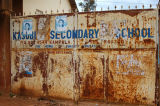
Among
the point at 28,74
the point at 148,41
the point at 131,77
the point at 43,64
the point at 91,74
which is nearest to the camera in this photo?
the point at 148,41

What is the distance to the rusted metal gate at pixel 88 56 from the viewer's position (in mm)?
3334

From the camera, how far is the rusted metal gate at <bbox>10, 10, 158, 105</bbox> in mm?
3334

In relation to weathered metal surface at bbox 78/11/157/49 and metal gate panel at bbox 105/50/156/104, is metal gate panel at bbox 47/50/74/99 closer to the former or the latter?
weathered metal surface at bbox 78/11/157/49

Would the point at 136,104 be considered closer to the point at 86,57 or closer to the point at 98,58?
the point at 98,58

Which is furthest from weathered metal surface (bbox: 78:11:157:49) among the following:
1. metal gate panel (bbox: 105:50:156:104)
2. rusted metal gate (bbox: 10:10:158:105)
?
metal gate panel (bbox: 105:50:156:104)

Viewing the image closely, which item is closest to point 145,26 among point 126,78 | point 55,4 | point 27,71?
point 126,78

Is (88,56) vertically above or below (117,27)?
below

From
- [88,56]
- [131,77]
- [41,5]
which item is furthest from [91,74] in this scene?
[41,5]

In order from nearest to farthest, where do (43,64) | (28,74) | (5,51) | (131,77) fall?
(131,77), (43,64), (28,74), (5,51)

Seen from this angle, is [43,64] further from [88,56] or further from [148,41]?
[148,41]

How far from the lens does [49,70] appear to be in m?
3.86

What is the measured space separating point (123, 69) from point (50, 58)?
206 centimetres

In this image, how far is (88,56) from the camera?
361 cm

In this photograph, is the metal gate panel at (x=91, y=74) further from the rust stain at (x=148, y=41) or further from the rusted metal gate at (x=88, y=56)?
the rust stain at (x=148, y=41)
